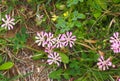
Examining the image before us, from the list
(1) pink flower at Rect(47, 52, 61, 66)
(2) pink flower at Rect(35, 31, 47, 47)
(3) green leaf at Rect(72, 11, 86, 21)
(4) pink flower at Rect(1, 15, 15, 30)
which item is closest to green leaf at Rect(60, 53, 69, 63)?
(1) pink flower at Rect(47, 52, 61, 66)

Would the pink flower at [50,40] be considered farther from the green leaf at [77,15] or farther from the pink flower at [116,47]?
the pink flower at [116,47]

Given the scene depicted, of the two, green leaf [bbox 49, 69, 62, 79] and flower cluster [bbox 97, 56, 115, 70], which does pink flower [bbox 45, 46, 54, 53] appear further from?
flower cluster [bbox 97, 56, 115, 70]

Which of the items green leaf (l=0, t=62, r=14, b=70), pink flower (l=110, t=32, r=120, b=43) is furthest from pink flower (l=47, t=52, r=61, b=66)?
pink flower (l=110, t=32, r=120, b=43)

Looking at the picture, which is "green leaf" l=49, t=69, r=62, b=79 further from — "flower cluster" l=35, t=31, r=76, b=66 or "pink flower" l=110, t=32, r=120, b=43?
"pink flower" l=110, t=32, r=120, b=43

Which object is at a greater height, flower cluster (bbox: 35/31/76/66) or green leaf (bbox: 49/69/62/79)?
flower cluster (bbox: 35/31/76/66)

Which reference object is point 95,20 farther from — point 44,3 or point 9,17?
point 9,17

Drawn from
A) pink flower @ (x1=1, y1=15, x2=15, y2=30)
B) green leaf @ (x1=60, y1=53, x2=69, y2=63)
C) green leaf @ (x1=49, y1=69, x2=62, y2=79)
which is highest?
pink flower @ (x1=1, y1=15, x2=15, y2=30)

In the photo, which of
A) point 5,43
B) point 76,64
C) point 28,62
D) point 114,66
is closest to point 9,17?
point 5,43

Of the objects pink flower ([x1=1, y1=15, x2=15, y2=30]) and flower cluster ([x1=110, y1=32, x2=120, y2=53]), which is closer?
flower cluster ([x1=110, y1=32, x2=120, y2=53])

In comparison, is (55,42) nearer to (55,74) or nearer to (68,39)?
(68,39)
